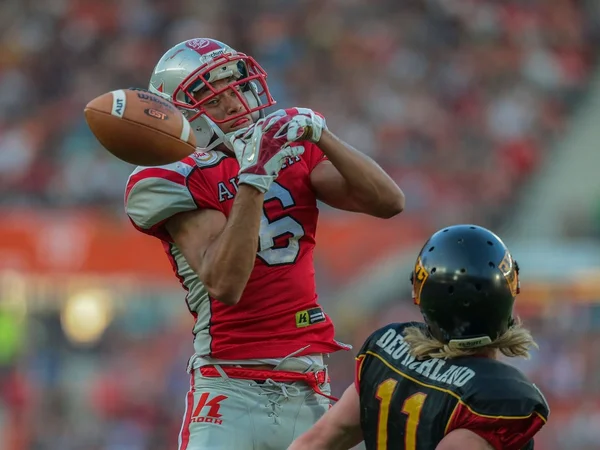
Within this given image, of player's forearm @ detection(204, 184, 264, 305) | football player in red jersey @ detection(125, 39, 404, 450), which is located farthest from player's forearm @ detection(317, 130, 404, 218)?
player's forearm @ detection(204, 184, 264, 305)

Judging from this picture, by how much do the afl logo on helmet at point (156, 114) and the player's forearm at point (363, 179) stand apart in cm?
52

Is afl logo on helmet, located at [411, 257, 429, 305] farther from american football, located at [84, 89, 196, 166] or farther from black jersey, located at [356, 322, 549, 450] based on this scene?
american football, located at [84, 89, 196, 166]

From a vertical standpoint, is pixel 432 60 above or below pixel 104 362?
above

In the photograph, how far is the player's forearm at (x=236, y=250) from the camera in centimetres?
360

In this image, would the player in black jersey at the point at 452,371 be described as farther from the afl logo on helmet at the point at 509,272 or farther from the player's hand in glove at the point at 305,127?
the player's hand in glove at the point at 305,127

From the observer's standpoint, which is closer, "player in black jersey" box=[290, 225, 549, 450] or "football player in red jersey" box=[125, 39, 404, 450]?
"player in black jersey" box=[290, 225, 549, 450]

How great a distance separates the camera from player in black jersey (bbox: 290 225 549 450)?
267 cm

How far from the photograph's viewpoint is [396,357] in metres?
2.88

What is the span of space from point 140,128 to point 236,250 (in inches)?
20.2

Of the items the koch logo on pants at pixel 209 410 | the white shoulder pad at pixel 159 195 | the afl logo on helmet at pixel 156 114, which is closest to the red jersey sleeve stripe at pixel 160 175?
the white shoulder pad at pixel 159 195

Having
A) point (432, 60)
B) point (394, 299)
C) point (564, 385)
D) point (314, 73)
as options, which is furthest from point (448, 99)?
point (564, 385)

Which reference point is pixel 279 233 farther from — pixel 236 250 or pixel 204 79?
pixel 204 79

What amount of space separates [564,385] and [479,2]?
281 inches

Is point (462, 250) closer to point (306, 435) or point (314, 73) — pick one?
point (306, 435)
